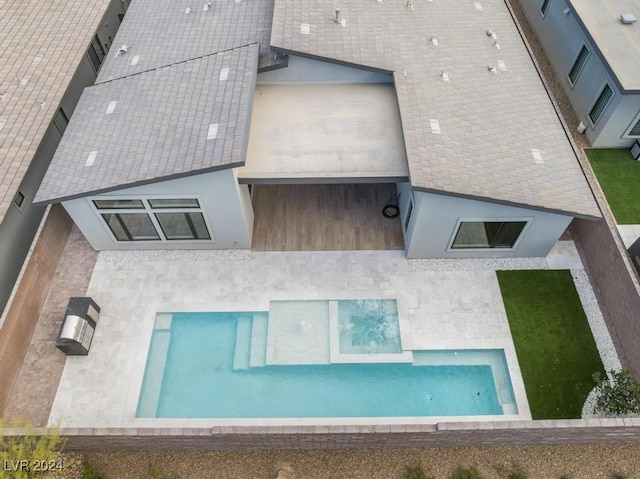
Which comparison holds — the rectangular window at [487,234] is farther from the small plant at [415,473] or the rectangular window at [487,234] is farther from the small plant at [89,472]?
the small plant at [89,472]


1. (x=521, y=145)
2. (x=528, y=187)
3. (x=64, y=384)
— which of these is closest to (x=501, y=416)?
(x=528, y=187)

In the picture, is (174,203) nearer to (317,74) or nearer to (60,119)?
(60,119)

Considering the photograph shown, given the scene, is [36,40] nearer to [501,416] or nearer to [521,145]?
[521,145]

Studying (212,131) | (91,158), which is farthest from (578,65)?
(91,158)

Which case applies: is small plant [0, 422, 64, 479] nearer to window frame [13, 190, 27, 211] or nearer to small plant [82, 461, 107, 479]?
small plant [82, 461, 107, 479]

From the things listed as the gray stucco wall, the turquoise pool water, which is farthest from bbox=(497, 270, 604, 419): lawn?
the gray stucco wall
